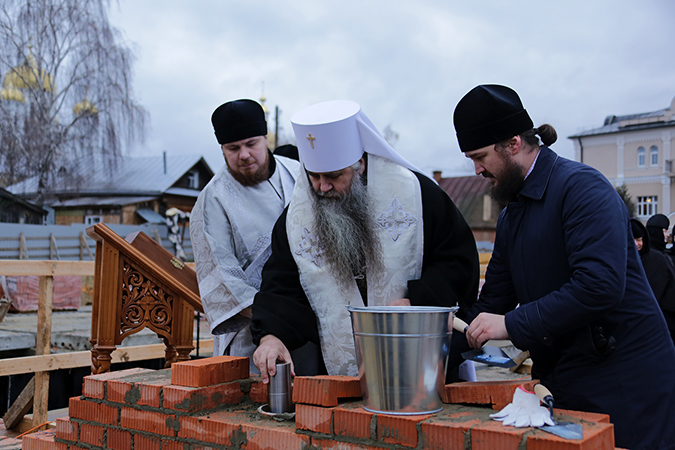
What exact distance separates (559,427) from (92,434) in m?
1.82

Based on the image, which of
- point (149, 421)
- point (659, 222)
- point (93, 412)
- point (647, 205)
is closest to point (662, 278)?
point (659, 222)

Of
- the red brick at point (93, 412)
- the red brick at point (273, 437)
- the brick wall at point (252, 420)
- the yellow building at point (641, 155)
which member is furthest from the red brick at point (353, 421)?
the yellow building at point (641, 155)

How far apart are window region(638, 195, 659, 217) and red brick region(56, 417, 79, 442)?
42.1m

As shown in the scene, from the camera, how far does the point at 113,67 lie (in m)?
23.3

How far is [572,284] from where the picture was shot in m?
1.75

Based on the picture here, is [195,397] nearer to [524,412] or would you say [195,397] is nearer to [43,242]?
[524,412]

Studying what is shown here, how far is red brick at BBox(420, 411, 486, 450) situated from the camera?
1590 millimetres

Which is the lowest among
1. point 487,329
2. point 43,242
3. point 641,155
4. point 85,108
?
point 487,329

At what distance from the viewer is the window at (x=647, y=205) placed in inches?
1542

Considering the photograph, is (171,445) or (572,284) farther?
(171,445)

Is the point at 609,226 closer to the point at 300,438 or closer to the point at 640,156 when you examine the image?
the point at 300,438

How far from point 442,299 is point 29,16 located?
2379 cm

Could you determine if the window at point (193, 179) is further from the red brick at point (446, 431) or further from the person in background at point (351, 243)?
the red brick at point (446, 431)

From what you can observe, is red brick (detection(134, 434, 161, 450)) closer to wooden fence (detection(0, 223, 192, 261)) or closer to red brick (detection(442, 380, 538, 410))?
red brick (detection(442, 380, 538, 410))
